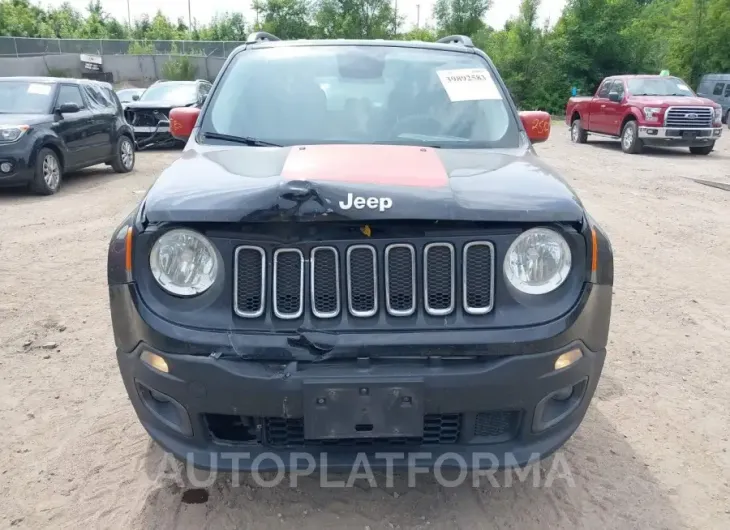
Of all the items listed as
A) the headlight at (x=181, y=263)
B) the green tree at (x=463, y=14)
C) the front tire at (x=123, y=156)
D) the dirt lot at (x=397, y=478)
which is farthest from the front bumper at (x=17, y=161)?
the green tree at (x=463, y=14)

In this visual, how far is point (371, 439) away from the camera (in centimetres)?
229

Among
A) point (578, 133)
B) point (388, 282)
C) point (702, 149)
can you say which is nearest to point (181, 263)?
point (388, 282)

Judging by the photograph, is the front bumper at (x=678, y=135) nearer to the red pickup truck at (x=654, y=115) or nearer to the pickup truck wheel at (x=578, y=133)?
the red pickup truck at (x=654, y=115)

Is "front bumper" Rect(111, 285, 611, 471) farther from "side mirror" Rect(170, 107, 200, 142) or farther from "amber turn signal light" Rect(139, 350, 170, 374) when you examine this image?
"side mirror" Rect(170, 107, 200, 142)

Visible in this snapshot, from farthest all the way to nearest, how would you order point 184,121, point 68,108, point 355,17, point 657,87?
point 355,17 < point 657,87 < point 68,108 < point 184,121

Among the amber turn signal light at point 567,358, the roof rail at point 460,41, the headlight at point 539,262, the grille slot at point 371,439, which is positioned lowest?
the grille slot at point 371,439

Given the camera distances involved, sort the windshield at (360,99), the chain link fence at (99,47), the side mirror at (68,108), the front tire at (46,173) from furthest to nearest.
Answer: the chain link fence at (99,47), the side mirror at (68,108), the front tire at (46,173), the windshield at (360,99)

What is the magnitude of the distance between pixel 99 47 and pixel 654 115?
34.3 metres

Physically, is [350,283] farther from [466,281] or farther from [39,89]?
[39,89]

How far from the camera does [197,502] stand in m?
2.69

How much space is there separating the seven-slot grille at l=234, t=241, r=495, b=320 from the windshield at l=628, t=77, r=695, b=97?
50.3ft

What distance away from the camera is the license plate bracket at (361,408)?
2.14 m

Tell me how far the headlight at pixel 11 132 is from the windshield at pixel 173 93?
5.77m

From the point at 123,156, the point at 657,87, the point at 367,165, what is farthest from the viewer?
the point at 657,87
